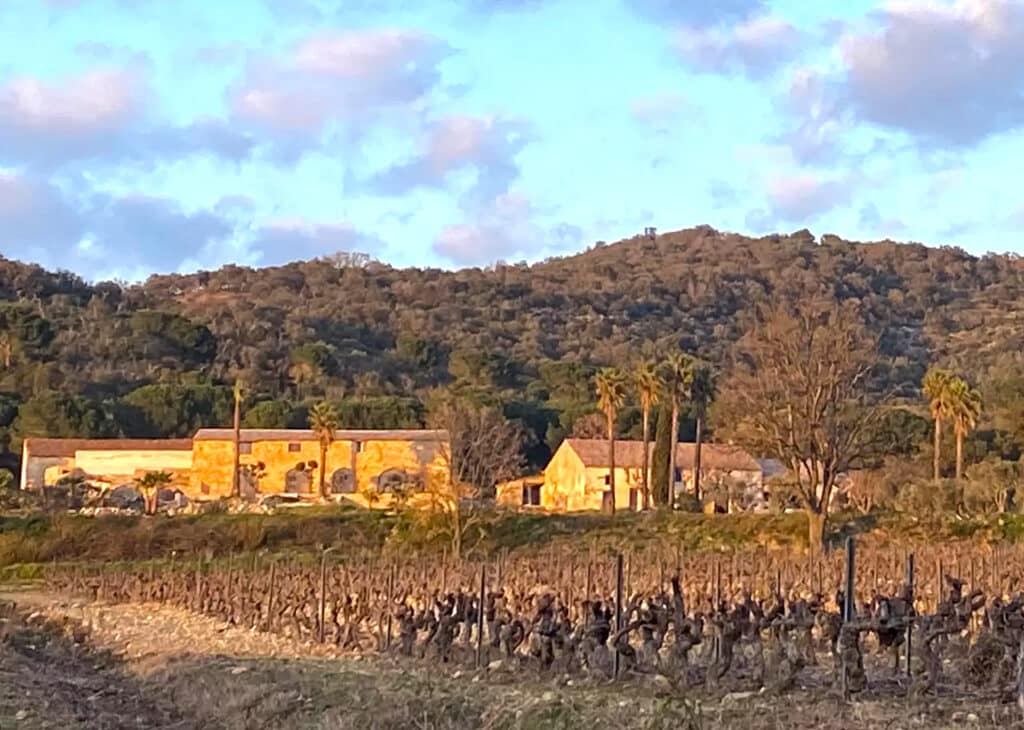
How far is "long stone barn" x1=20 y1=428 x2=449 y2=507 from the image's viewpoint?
65500mm

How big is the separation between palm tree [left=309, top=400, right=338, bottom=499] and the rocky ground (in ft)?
133

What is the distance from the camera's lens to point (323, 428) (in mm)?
64000

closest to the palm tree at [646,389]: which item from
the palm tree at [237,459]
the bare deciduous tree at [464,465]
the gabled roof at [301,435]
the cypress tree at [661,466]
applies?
the cypress tree at [661,466]

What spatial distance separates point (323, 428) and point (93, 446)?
10606mm

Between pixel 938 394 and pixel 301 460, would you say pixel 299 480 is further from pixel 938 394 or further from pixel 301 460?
pixel 938 394

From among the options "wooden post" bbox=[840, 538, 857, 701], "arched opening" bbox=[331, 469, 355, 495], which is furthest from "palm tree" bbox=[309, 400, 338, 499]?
"wooden post" bbox=[840, 538, 857, 701]

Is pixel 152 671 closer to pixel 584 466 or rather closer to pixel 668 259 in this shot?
pixel 584 466

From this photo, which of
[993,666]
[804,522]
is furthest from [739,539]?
[993,666]

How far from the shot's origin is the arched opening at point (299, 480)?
2660 inches

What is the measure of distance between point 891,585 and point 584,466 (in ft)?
116

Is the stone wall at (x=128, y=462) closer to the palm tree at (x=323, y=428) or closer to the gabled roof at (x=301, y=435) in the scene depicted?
the gabled roof at (x=301, y=435)

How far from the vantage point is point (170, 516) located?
4931cm

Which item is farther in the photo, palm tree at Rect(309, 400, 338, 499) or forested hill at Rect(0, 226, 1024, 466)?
forested hill at Rect(0, 226, 1024, 466)

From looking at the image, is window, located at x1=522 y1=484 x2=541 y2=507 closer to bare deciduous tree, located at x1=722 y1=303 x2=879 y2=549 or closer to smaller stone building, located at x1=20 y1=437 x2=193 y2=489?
smaller stone building, located at x1=20 y1=437 x2=193 y2=489
